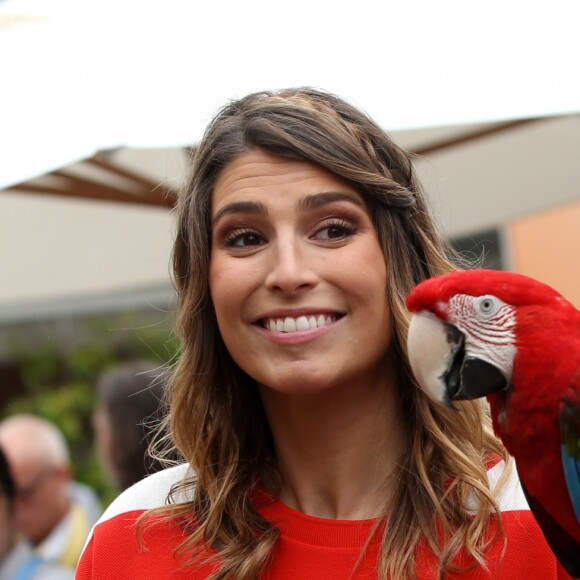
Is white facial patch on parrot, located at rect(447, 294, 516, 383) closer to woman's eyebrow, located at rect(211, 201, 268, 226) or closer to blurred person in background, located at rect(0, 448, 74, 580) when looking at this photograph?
woman's eyebrow, located at rect(211, 201, 268, 226)

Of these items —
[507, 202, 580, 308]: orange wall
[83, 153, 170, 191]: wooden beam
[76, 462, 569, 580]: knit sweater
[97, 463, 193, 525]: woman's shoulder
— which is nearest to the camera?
[76, 462, 569, 580]: knit sweater

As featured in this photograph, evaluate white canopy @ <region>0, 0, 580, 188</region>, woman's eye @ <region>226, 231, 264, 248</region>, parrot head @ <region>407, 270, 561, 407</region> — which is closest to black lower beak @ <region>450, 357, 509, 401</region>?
parrot head @ <region>407, 270, 561, 407</region>

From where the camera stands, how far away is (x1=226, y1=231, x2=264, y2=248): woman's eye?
190 centimetres

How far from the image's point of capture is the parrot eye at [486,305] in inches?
61.5

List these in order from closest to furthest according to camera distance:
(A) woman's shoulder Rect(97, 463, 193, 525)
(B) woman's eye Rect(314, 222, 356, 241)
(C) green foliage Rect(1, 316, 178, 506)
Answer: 1. (B) woman's eye Rect(314, 222, 356, 241)
2. (A) woman's shoulder Rect(97, 463, 193, 525)
3. (C) green foliage Rect(1, 316, 178, 506)

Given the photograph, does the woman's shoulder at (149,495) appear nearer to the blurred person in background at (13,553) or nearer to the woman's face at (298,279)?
the woman's face at (298,279)

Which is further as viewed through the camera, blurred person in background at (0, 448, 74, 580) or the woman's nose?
blurred person in background at (0, 448, 74, 580)

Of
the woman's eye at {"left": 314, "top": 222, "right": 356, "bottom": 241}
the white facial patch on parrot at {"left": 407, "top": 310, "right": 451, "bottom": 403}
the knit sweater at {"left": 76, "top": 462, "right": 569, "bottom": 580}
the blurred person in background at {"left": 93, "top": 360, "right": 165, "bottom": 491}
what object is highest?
the woman's eye at {"left": 314, "top": 222, "right": 356, "bottom": 241}

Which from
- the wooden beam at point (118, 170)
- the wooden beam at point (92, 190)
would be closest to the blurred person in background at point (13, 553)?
the wooden beam at point (92, 190)

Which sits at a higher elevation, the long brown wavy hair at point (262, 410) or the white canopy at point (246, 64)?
the white canopy at point (246, 64)

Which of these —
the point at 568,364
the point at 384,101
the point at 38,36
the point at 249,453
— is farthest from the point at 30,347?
the point at 568,364

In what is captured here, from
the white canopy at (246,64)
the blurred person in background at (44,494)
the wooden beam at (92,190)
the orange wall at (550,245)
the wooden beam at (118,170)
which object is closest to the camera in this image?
the white canopy at (246,64)

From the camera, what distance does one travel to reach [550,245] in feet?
18.7

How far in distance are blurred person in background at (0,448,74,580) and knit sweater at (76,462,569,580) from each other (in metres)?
2.01
